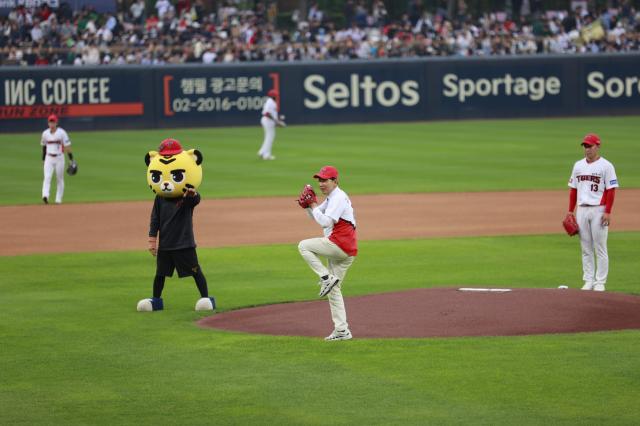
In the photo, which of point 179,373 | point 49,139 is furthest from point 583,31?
point 179,373

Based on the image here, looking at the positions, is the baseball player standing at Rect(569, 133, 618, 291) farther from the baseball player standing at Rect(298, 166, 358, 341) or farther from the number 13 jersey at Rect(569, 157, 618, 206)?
the baseball player standing at Rect(298, 166, 358, 341)

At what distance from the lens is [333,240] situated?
11227mm

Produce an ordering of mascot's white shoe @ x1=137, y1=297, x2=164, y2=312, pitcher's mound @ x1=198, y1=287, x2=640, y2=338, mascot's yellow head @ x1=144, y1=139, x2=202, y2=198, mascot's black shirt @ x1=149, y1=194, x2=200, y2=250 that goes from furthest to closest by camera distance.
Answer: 1. mascot's white shoe @ x1=137, y1=297, x2=164, y2=312
2. mascot's black shirt @ x1=149, y1=194, x2=200, y2=250
3. mascot's yellow head @ x1=144, y1=139, x2=202, y2=198
4. pitcher's mound @ x1=198, y1=287, x2=640, y2=338

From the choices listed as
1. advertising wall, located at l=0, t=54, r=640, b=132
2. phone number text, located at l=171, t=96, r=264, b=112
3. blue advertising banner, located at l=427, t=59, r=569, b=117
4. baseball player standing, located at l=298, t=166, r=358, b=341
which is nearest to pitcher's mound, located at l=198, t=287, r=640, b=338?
baseball player standing, located at l=298, t=166, r=358, b=341

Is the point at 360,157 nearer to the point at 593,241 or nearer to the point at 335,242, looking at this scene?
the point at 593,241

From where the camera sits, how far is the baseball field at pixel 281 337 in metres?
9.08

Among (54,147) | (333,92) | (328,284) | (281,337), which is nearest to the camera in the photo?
(328,284)

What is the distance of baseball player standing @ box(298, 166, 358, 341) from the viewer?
11.1 metres

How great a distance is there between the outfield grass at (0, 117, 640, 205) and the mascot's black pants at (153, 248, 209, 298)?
12.2 metres

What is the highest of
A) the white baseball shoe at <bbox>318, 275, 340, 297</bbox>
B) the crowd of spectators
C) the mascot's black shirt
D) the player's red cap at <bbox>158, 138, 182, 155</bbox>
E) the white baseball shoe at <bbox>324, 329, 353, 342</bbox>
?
the crowd of spectators

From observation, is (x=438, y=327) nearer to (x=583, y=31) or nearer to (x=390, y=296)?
(x=390, y=296)

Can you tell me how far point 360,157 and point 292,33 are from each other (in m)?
14.1

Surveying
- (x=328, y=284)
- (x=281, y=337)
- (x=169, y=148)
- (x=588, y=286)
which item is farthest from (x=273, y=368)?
(x=588, y=286)

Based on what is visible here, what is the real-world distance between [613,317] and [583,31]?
33939 millimetres
